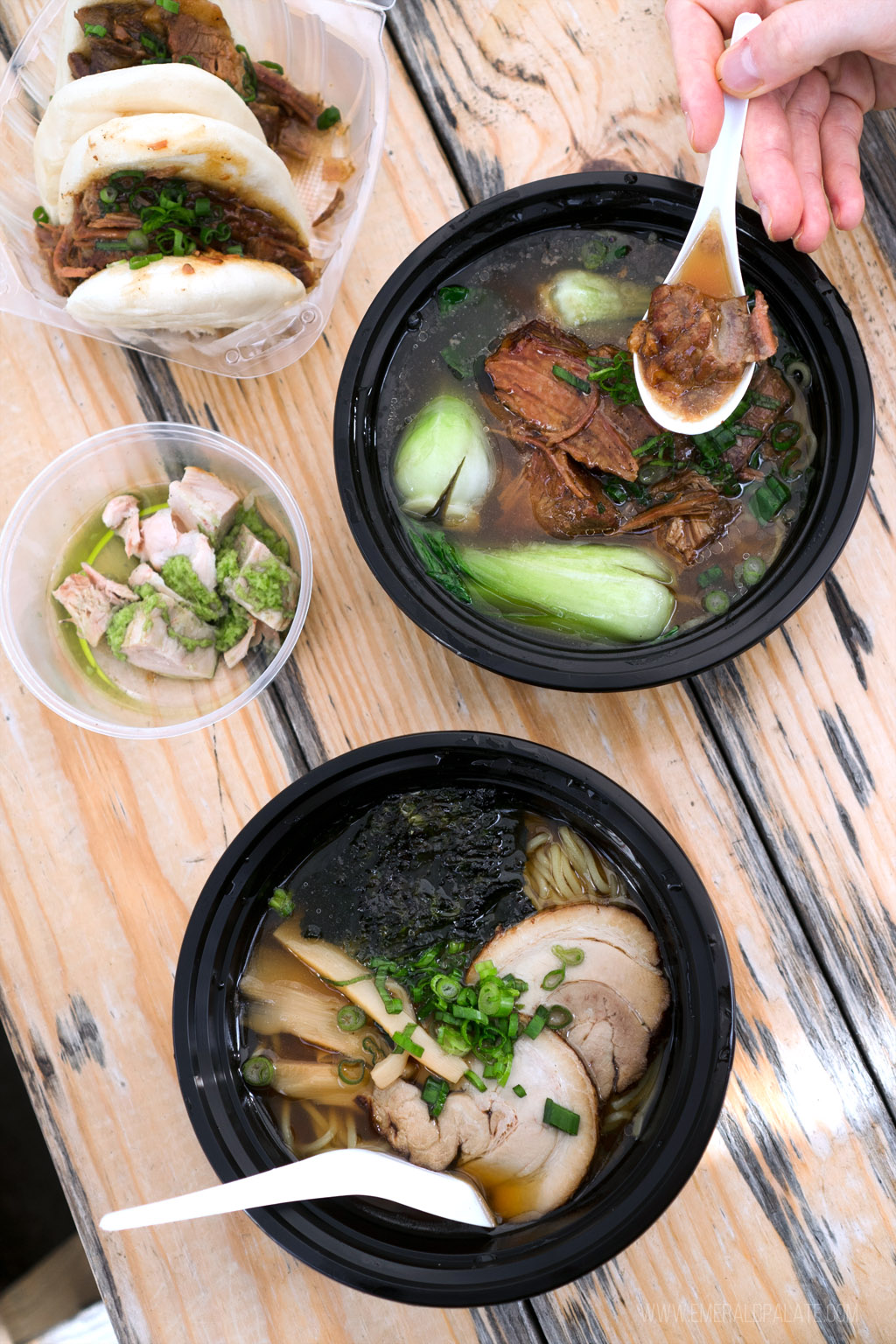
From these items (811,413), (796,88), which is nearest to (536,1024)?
(811,413)

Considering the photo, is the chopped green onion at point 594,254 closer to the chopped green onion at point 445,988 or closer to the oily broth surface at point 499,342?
the oily broth surface at point 499,342

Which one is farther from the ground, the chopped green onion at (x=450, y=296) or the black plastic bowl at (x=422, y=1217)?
the chopped green onion at (x=450, y=296)

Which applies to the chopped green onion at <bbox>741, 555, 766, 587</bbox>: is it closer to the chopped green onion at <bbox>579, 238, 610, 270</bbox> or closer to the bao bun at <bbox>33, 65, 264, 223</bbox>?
the chopped green onion at <bbox>579, 238, 610, 270</bbox>

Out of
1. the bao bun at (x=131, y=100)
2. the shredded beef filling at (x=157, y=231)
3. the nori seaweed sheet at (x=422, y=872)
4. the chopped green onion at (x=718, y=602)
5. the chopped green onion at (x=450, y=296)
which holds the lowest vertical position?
the nori seaweed sheet at (x=422, y=872)

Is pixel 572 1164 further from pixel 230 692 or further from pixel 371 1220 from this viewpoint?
pixel 230 692

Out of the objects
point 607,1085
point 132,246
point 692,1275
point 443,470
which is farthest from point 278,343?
point 692,1275

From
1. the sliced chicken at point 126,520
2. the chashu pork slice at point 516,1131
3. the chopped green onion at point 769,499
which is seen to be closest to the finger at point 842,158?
the chopped green onion at point 769,499
